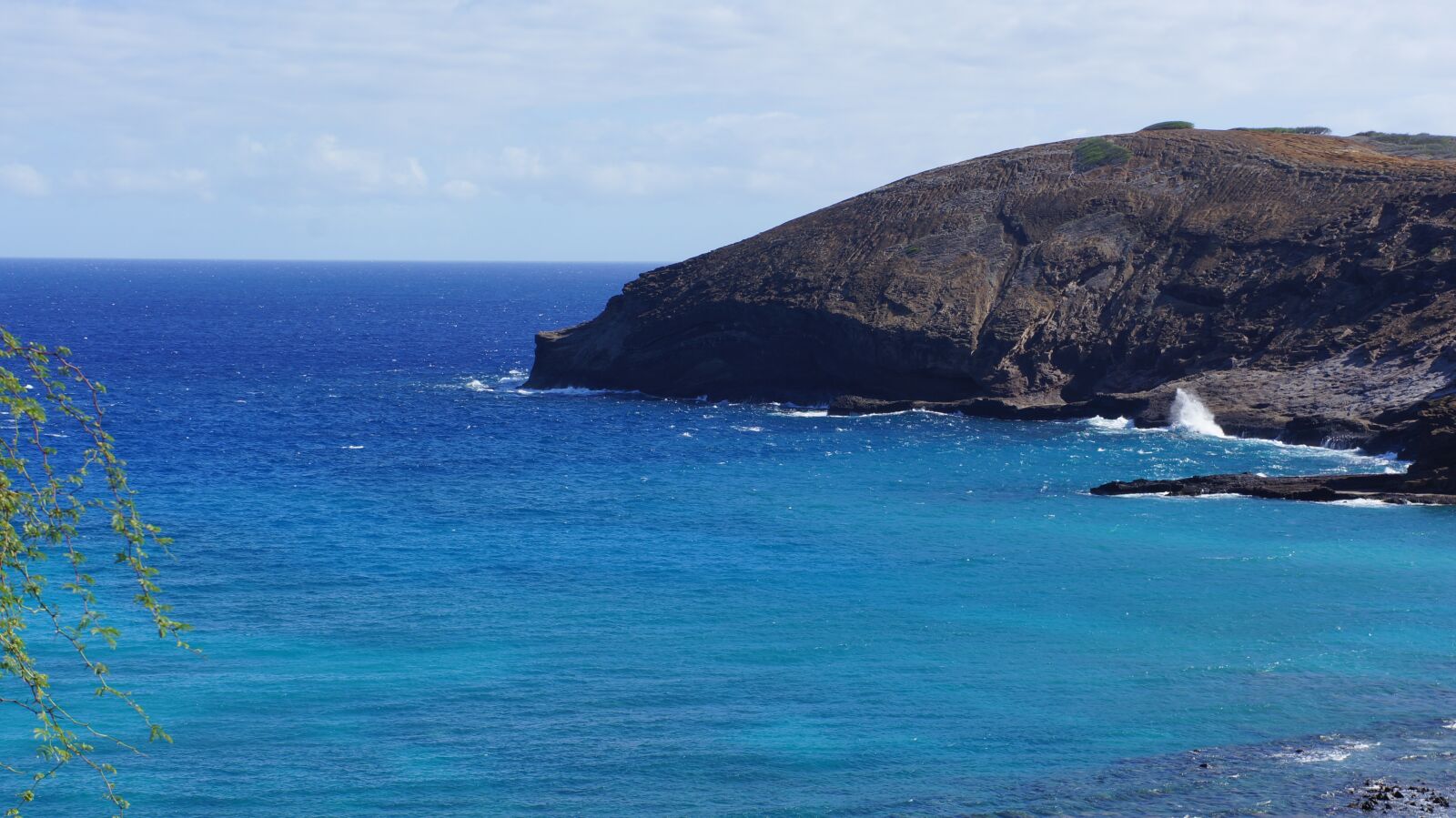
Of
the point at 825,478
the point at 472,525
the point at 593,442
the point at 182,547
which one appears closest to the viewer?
the point at 182,547

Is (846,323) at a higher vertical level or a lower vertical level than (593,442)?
higher

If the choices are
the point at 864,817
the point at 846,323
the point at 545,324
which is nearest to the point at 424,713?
the point at 864,817

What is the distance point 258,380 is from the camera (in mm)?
112562

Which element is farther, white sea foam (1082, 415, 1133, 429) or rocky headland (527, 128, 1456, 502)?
rocky headland (527, 128, 1456, 502)

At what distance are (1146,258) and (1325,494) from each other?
44.1 meters

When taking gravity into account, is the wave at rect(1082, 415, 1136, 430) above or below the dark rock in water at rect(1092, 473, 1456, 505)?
above

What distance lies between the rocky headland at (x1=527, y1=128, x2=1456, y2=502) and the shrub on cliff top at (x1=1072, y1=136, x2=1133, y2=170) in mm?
254

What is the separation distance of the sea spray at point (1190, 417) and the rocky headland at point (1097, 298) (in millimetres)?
737

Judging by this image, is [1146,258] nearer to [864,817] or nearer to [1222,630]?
Answer: [1222,630]

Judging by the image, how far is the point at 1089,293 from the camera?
329 feet

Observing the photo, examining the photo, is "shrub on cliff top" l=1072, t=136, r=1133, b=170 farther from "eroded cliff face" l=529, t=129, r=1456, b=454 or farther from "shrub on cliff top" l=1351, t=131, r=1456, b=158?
"shrub on cliff top" l=1351, t=131, r=1456, b=158

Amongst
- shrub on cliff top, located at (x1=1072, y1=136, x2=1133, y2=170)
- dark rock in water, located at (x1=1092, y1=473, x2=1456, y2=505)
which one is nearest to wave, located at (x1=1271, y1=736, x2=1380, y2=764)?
dark rock in water, located at (x1=1092, y1=473, x2=1456, y2=505)

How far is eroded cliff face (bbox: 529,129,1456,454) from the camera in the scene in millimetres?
87562

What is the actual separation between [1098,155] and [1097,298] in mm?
20891
